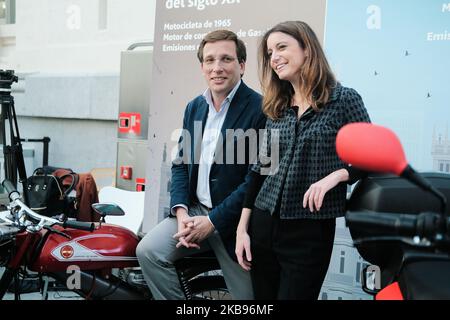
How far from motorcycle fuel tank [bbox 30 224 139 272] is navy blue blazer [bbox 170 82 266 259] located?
0.39 metres

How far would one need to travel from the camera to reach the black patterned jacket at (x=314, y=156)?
207 centimetres

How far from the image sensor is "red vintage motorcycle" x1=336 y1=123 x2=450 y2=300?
4.08ft

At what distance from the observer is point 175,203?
276 cm

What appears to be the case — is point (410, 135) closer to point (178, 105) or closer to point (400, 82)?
point (400, 82)

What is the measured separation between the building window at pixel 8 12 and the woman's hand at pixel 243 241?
708cm

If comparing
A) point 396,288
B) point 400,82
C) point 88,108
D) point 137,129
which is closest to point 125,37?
point 88,108

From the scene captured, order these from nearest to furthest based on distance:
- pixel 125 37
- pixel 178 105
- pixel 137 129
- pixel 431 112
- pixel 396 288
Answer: pixel 396 288 → pixel 431 112 → pixel 178 105 → pixel 137 129 → pixel 125 37

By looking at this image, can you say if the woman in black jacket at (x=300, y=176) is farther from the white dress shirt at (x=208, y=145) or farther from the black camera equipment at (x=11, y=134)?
the black camera equipment at (x=11, y=134)

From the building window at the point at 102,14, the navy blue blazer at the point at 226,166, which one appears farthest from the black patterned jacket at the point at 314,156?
the building window at the point at 102,14

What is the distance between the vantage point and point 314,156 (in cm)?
208

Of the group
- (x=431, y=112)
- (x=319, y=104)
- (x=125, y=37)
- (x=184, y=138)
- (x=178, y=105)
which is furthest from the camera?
(x=125, y=37)

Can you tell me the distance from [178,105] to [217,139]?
1.03m

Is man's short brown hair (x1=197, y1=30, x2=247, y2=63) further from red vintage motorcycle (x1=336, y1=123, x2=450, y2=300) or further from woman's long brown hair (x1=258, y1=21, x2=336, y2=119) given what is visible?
red vintage motorcycle (x1=336, y1=123, x2=450, y2=300)
